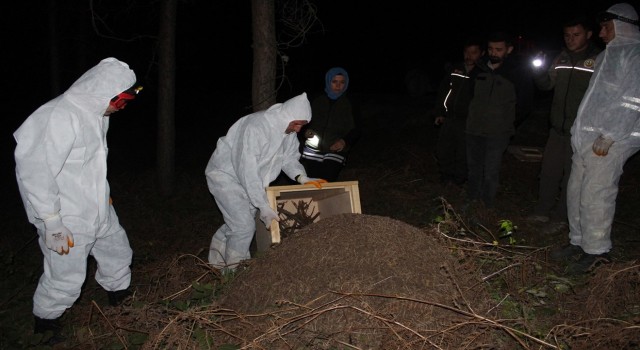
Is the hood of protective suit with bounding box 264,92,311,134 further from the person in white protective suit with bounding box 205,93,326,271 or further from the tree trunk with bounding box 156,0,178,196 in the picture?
the tree trunk with bounding box 156,0,178,196

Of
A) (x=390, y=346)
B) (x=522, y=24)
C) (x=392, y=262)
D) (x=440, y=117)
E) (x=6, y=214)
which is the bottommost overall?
(x=6, y=214)

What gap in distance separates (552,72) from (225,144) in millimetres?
3492

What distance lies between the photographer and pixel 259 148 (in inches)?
167

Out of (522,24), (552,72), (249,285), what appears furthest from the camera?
(522,24)

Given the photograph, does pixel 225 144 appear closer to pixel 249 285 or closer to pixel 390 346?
pixel 249 285

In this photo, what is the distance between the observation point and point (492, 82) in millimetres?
5711

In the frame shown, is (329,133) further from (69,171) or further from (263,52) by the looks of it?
(69,171)

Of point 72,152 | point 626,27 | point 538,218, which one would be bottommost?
point 538,218

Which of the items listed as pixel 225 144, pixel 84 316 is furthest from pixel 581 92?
pixel 84 316

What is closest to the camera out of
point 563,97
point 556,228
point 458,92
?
point 563,97

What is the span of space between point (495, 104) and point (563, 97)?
814 mm

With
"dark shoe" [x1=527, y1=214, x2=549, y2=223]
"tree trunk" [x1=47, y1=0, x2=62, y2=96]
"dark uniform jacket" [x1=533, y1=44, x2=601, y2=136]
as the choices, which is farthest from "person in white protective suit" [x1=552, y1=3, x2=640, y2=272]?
"tree trunk" [x1=47, y1=0, x2=62, y2=96]

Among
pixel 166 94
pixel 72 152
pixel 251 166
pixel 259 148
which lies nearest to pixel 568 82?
pixel 259 148

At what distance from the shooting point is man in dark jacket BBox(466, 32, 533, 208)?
5.63 meters
